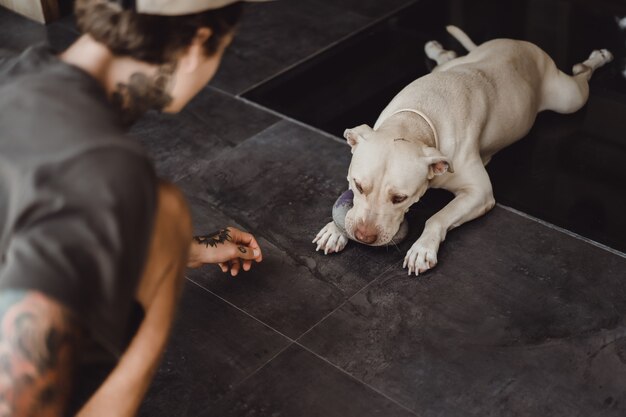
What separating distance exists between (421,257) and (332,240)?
11.5 inches

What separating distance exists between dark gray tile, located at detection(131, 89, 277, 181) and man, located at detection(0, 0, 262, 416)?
1.66 meters

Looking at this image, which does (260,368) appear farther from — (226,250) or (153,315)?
(153,315)

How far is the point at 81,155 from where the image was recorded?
4.53 ft

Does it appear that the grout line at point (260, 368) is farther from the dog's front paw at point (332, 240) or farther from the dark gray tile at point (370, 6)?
the dark gray tile at point (370, 6)

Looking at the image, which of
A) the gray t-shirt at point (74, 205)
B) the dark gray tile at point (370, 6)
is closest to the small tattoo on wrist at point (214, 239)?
the gray t-shirt at point (74, 205)

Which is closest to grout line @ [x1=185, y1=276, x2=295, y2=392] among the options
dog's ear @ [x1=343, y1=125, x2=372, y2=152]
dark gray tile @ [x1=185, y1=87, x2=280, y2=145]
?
dog's ear @ [x1=343, y1=125, x2=372, y2=152]

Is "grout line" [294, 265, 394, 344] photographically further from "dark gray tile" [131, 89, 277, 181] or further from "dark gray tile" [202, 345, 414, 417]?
"dark gray tile" [131, 89, 277, 181]

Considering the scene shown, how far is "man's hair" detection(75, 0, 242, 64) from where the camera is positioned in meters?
1.59

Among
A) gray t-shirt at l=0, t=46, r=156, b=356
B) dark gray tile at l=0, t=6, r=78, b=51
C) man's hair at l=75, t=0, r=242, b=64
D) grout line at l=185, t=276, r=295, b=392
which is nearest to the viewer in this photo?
gray t-shirt at l=0, t=46, r=156, b=356

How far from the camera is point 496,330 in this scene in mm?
2584

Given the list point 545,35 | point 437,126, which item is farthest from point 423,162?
point 545,35

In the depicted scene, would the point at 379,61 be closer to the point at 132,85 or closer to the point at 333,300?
the point at 333,300

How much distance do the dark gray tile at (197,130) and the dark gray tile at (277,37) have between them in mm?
183

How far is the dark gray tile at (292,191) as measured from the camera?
9.41 feet
